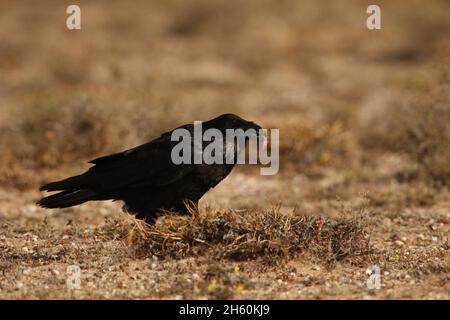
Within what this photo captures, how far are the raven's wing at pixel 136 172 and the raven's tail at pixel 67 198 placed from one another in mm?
51

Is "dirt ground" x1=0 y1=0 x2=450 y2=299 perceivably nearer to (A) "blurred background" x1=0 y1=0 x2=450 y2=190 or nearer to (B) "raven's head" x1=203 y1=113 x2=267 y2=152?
(A) "blurred background" x1=0 y1=0 x2=450 y2=190

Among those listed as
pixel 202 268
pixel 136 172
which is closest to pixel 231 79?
pixel 136 172

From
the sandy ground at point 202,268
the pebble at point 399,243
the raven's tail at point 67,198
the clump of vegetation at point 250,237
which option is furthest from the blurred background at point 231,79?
the clump of vegetation at point 250,237

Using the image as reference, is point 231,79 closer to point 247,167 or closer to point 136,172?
point 247,167

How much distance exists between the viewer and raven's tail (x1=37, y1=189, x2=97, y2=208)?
240 inches

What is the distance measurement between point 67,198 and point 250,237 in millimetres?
1498

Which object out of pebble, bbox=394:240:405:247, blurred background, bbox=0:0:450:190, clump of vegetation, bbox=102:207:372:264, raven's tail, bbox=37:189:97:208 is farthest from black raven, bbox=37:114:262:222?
blurred background, bbox=0:0:450:190

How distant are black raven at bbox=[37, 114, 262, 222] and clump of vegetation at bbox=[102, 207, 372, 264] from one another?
194mm

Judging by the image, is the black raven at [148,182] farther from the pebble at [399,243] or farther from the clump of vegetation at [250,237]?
the pebble at [399,243]

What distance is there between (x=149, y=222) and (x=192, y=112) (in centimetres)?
578

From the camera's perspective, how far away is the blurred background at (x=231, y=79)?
9.93 m

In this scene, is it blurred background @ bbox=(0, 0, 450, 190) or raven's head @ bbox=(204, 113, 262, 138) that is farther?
blurred background @ bbox=(0, 0, 450, 190)

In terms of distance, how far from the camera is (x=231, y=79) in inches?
628
